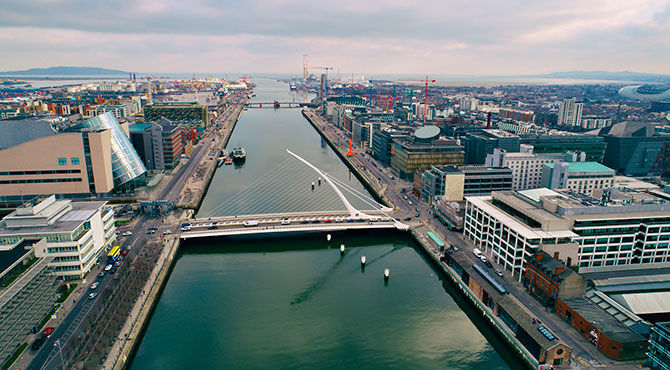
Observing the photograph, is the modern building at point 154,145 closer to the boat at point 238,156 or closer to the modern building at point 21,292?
the boat at point 238,156

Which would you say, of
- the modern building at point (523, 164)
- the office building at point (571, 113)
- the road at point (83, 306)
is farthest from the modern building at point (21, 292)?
the office building at point (571, 113)

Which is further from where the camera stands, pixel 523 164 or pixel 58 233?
pixel 523 164

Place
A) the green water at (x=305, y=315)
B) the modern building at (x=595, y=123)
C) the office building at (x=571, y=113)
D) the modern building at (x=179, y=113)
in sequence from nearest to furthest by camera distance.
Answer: the green water at (x=305, y=315) < the modern building at (x=179, y=113) < the modern building at (x=595, y=123) < the office building at (x=571, y=113)

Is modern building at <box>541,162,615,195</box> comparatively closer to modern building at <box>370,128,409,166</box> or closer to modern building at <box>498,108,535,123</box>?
modern building at <box>370,128,409,166</box>

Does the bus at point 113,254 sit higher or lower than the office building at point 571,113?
lower

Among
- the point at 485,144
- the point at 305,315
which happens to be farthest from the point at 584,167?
the point at 305,315

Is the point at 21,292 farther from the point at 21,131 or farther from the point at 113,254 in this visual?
the point at 21,131
